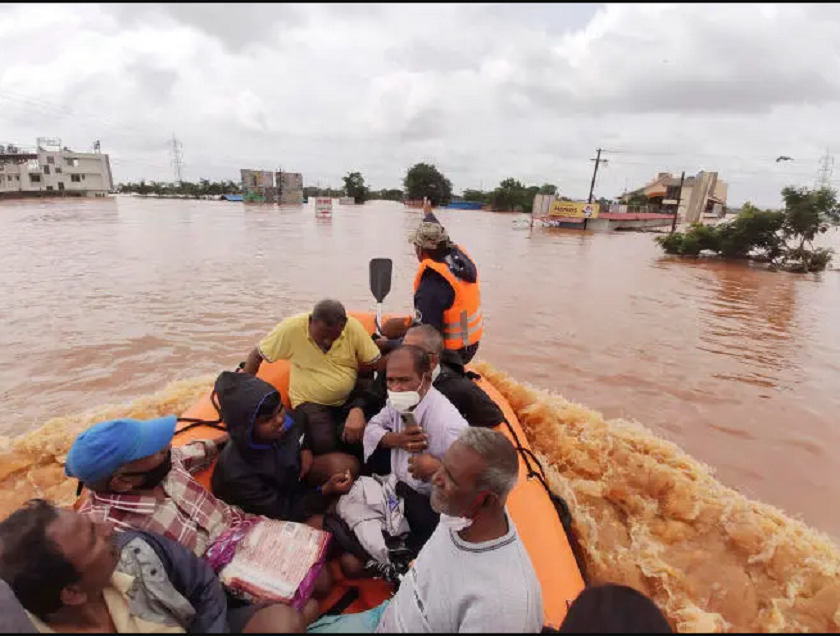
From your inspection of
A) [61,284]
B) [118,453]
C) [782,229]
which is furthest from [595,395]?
[782,229]

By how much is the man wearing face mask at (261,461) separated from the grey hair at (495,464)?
3.27ft

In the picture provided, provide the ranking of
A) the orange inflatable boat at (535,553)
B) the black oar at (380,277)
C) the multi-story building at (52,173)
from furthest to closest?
1. the multi-story building at (52,173)
2. the black oar at (380,277)
3. the orange inflatable boat at (535,553)

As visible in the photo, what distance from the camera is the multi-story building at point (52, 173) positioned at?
133 ft

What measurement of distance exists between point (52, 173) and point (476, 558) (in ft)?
183

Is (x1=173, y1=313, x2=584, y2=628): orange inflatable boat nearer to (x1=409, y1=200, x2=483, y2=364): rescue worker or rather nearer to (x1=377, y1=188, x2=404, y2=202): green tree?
(x1=409, y1=200, x2=483, y2=364): rescue worker

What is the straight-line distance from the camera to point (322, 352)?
2.58 m

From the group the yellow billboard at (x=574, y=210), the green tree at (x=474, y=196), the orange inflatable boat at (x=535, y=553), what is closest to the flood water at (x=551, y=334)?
the orange inflatable boat at (x=535, y=553)

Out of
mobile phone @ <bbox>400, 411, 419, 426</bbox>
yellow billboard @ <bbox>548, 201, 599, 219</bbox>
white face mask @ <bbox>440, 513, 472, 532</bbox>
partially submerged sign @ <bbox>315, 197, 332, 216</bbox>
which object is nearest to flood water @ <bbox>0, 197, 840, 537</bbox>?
mobile phone @ <bbox>400, 411, 419, 426</bbox>

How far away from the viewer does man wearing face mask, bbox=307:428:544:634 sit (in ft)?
3.55

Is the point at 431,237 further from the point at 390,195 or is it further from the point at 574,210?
the point at 390,195

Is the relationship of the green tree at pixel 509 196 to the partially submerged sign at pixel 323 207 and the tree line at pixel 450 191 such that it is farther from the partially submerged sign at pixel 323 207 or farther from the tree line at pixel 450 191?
the partially submerged sign at pixel 323 207

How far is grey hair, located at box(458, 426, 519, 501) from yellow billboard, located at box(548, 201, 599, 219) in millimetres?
31357

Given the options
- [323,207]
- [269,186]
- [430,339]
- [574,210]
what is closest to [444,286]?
[430,339]

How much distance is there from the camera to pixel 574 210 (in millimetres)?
30359
